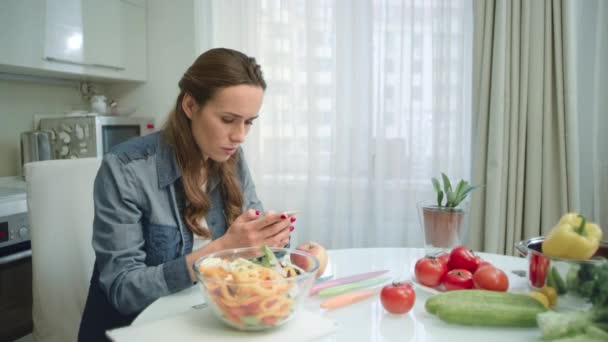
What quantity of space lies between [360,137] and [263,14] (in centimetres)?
94

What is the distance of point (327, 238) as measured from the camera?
2682mm

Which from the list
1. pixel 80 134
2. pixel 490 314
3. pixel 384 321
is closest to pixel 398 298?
pixel 384 321

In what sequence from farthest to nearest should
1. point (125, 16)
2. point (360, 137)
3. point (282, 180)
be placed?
point (125, 16), point (282, 180), point (360, 137)

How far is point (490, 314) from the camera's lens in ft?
2.67

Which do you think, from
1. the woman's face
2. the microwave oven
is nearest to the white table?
the woman's face

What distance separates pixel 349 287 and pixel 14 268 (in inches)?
66.7

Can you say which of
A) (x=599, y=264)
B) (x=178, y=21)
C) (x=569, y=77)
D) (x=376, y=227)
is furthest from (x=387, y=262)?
(x=178, y=21)

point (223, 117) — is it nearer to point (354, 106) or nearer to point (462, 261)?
point (462, 261)

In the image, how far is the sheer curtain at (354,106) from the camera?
238 cm

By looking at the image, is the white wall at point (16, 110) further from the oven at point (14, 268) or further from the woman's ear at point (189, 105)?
the woman's ear at point (189, 105)

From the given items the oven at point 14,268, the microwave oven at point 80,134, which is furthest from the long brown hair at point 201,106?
the microwave oven at point 80,134

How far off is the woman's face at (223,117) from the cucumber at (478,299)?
67 centimetres

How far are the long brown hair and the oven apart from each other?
113 centimetres

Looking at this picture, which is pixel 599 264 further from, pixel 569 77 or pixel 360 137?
pixel 360 137
